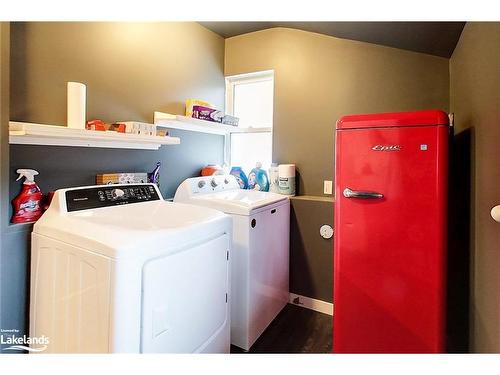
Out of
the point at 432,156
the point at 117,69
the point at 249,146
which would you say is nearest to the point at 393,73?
the point at 432,156

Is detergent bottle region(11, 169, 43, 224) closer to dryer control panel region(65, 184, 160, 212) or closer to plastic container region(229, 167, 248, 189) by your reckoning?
dryer control panel region(65, 184, 160, 212)

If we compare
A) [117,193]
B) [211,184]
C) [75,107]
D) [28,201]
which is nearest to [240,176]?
[211,184]

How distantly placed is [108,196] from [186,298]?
80cm

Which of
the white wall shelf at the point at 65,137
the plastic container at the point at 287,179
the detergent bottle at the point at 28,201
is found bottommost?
the detergent bottle at the point at 28,201

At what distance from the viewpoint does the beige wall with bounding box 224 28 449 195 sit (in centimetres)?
205

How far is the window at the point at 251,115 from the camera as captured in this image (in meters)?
2.83

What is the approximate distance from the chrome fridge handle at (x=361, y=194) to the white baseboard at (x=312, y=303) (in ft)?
4.13

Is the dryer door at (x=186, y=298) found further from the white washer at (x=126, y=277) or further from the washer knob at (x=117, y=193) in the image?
the washer knob at (x=117, y=193)

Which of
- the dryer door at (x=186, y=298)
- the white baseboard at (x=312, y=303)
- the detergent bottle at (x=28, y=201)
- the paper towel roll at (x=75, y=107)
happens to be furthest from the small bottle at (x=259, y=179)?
the detergent bottle at (x=28, y=201)

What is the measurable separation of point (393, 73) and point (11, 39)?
2.47m

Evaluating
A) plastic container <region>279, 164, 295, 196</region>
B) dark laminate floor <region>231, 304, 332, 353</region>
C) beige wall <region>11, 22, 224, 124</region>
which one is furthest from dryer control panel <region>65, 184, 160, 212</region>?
dark laminate floor <region>231, 304, 332, 353</region>

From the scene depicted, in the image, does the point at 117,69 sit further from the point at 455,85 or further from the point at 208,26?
the point at 455,85

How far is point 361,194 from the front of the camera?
152 cm

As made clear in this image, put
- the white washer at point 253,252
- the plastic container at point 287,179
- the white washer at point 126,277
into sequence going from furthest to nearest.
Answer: the plastic container at point 287,179
the white washer at point 253,252
the white washer at point 126,277
